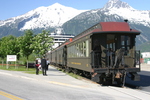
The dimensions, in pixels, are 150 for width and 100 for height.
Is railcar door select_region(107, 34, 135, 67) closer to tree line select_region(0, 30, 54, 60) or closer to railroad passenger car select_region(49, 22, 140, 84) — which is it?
railroad passenger car select_region(49, 22, 140, 84)

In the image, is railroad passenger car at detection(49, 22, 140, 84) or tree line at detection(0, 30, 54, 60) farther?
tree line at detection(0, 30, 54, 60)

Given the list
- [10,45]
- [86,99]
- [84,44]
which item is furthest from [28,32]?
[86,99]

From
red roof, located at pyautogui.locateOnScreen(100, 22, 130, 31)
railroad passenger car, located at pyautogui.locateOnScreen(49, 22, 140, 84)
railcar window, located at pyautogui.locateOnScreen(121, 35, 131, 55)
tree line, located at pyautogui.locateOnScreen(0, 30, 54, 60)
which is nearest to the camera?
railroad passenger car, located at pyautogui.locateOnScreen(49, 22, 140, 84)

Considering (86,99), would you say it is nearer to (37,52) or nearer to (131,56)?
(131,56)

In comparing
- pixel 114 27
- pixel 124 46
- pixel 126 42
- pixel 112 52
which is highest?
pixel 114 27

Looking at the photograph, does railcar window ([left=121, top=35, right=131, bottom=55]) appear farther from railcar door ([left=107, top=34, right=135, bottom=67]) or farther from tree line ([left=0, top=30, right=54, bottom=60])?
tree line ([left=0, top=30, right=54, bottom=60])

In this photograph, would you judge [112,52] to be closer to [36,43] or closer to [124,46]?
[124,46]

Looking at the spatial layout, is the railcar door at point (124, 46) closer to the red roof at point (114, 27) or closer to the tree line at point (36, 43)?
the red roof at point (114, 27)

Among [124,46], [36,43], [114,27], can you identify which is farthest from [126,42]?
[36,43]

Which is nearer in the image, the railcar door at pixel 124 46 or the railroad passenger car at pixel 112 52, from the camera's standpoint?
the railroad passenger car at pixel 112 52

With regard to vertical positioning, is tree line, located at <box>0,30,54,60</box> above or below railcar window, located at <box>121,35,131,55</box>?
above

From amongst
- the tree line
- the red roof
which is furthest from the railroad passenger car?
the tree line

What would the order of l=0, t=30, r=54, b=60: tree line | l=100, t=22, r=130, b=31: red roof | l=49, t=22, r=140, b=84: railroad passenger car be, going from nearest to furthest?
l=49, t=22, r=140, b=84: railroad passenger car < l=100, t=22, r=130, b=31: red roof < l=0, t=30, r=54, b=60: tree line

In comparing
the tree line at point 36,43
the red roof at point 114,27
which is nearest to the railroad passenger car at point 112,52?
the red roof at point 114,27
